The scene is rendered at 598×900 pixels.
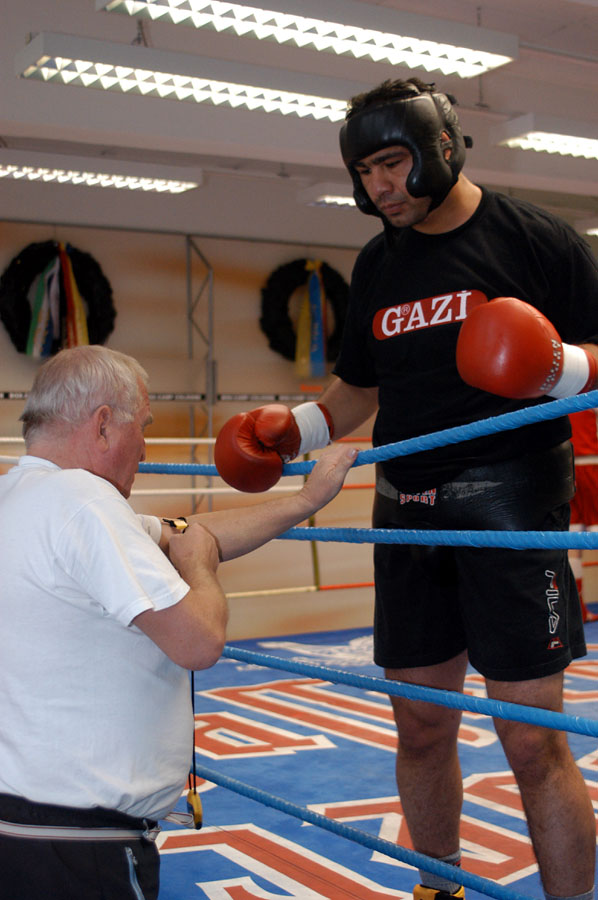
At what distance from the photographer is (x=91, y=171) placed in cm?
589

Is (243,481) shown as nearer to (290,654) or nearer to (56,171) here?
(290,654)

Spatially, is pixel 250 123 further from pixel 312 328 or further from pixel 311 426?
pixel 311 426

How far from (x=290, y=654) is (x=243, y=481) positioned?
3.14 m

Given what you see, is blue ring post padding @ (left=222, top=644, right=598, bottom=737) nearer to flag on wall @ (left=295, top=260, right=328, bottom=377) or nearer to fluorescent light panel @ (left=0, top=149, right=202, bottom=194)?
fluorescent light panel @ (left=0, top=149, right=202, bottom=194)

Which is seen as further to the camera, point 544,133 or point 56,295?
point 56,295

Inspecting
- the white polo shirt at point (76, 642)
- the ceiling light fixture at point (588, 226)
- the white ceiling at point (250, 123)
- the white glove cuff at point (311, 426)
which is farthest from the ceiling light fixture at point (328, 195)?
the white polo shirt at point (76, 642)

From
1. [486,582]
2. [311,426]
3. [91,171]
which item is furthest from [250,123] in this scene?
[486,582]

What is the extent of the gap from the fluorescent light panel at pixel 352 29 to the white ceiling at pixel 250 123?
0.09m

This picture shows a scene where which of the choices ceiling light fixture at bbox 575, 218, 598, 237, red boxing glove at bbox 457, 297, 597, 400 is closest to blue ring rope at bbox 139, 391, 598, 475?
red boxing glove at bbox 457, 297, 597, 400

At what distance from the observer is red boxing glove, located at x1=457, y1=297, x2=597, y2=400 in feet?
4.22

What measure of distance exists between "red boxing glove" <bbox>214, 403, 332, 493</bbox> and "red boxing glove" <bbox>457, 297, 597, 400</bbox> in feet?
1.53

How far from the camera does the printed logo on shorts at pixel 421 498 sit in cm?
163

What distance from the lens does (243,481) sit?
1.71m

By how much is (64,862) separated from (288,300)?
273 inches
